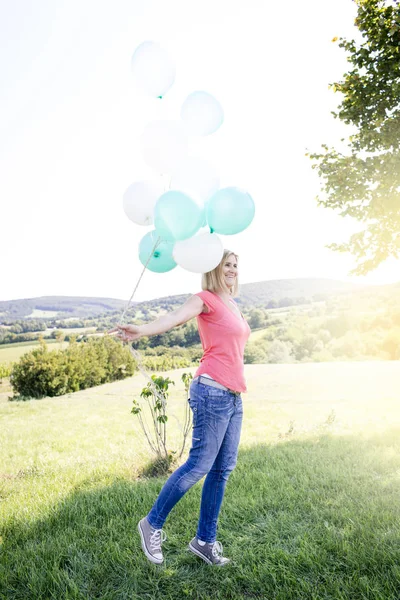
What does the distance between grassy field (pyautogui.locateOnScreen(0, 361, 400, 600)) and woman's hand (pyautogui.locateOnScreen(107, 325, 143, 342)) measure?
4.48ft

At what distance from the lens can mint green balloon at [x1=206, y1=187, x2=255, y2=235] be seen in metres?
2.53

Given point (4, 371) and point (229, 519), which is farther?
point (4, 371)

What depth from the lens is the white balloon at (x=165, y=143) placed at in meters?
2.79

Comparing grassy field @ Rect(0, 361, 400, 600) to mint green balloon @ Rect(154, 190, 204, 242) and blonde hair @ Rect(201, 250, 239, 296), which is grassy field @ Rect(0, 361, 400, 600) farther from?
mint green balloon @ Rect(154, 190, 204, 242)

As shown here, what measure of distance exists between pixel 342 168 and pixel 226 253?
18.7 ft

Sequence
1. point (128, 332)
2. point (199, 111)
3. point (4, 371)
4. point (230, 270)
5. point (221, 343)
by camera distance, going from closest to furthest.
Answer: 1. point (128, 332)
2. point (221, 343)
3. point (230, 270)
4. point (199, 111)
5. point (4, 371)

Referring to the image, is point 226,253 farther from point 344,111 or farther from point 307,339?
point 307,339

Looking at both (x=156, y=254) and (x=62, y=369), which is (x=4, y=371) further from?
(x=156, y=254)

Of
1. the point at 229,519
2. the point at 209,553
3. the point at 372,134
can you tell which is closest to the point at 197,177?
the point at 209,553

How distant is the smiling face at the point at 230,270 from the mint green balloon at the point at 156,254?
43 centimetres

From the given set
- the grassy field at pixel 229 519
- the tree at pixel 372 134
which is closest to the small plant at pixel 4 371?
the grassy field at pixel 229 519

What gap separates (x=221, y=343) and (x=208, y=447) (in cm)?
59

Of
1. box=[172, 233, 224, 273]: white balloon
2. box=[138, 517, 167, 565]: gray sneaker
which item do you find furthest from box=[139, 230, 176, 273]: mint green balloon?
box=[138, 517, 167, 565]: gray sneaker

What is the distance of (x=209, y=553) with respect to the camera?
250 cm
